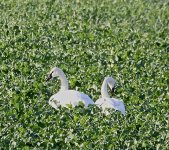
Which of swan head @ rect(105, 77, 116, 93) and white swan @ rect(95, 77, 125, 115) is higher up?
swan head @ rect(105, 77, 116, 93)

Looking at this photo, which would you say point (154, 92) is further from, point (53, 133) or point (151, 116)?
point (53, 133)

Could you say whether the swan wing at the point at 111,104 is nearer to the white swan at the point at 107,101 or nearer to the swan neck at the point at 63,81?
the white swan at the point at 107,101

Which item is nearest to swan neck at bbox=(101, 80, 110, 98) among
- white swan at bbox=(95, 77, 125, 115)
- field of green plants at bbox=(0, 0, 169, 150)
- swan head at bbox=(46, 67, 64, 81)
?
white swan at bbox=(95, 77, 125, 115)

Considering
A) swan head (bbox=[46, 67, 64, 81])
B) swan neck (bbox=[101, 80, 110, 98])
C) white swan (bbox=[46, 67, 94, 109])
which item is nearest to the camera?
white swan (bbox=[46, 67, 94, 109])

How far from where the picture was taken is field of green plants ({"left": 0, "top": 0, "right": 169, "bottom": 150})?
30.8 ft

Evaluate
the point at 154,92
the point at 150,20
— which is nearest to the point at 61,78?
the point at 154,92

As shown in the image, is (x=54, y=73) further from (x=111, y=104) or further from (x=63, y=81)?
(x=111, y=104)

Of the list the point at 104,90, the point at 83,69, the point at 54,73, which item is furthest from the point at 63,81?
the point at 83,69

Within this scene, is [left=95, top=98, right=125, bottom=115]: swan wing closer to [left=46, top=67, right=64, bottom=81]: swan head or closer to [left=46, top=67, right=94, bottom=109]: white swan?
[left=46, top=67, right=94, bottom=109]: white swan

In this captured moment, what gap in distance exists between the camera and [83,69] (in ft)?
43.6

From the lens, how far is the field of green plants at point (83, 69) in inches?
370

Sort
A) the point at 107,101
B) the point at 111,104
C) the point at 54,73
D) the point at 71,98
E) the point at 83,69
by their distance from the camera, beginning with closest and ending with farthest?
the point at 111,104, the point at 107,101, the point at 71,98, the point at 54,73, the point at 83,69

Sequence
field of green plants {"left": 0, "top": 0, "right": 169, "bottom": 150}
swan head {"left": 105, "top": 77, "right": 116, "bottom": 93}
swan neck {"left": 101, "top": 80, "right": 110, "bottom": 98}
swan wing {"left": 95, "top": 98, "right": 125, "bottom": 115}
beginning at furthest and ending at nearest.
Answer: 1. swan head {"left": 105, "top": 77, "right": 116, "bottom": 93}
2. swan neck {"left": 101, "top": 80, "right": 110, "bottom": 98}
3. swan wing {"left": 95, "top": 98, "right": 125, "bottom": 115}
4. field of green plants {"left": 0, "top": 0, "right": 169, "bottom": 150}

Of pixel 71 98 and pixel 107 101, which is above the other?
pixel 71 98
